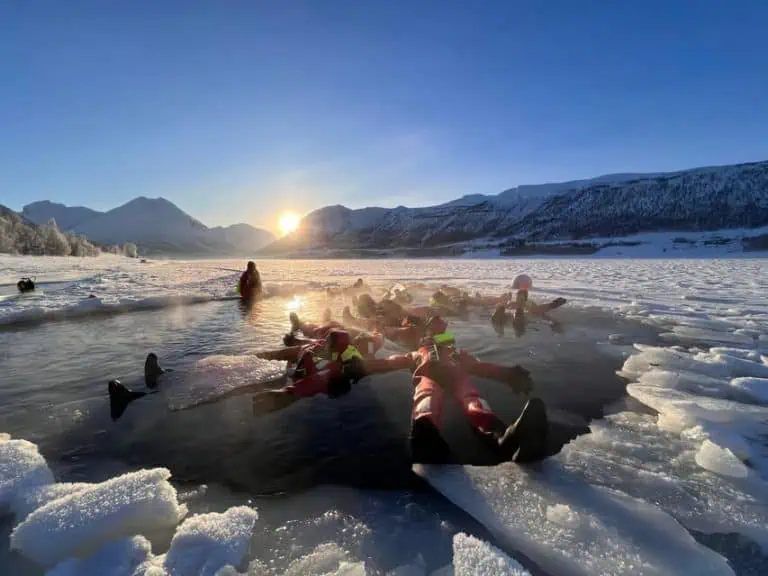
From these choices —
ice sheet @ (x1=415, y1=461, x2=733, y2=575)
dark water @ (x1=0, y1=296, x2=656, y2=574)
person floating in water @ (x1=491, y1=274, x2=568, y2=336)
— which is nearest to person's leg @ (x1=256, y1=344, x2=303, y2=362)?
dark water @ (x1=0, y1=296, x2=656, y2=574)

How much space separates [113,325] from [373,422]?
377 inches

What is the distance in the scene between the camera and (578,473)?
3.75 m

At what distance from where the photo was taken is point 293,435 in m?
4.70

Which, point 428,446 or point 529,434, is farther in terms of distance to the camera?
point 428,446

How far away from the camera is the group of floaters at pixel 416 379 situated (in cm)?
405

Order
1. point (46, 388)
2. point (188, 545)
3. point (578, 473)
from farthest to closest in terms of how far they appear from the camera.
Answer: point (46, 388)
point (578, 473)
point (188, 545)

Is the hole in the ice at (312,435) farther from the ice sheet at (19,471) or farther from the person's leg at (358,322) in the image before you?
the person's leg at (358,322)

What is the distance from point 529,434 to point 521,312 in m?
7.86

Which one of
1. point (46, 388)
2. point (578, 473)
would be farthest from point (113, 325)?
point (578, 473)

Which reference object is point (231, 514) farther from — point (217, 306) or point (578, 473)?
point (217, 306)

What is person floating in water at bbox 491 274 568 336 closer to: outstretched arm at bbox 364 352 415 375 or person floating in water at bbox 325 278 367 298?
outstretched arm at bbox 364 352 415 375

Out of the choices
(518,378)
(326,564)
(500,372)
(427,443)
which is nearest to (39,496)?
(326,564)

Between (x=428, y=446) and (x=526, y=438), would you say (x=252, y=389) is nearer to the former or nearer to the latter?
(x=428, y=446)

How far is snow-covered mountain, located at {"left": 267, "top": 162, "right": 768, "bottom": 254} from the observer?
111 m
